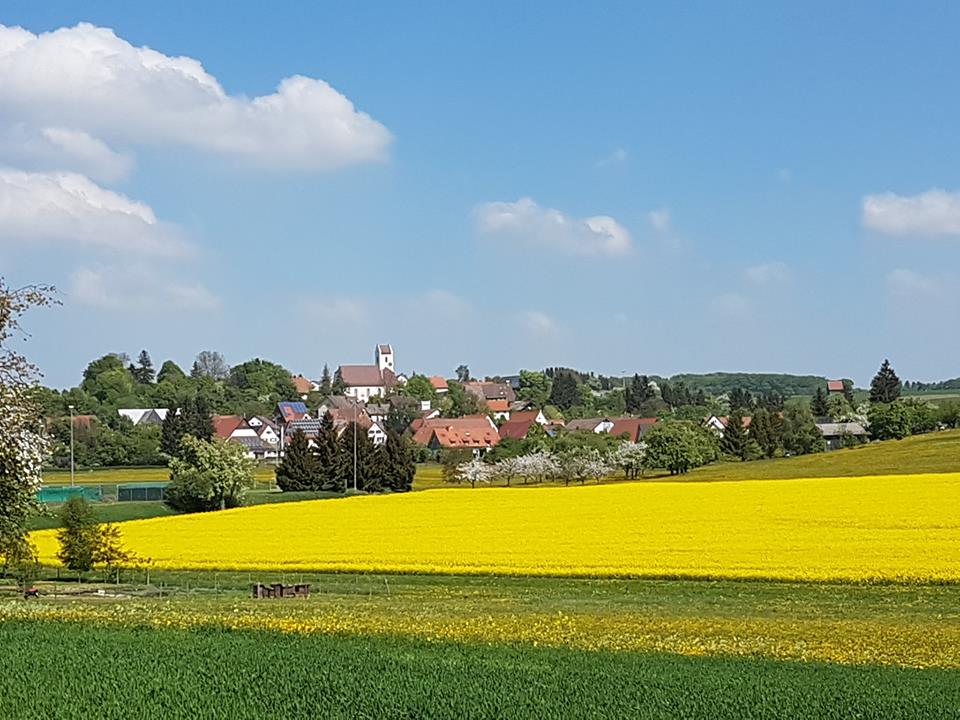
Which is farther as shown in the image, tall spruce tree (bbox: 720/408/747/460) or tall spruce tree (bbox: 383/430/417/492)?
tall spruce tree (bbox: 720/408/747/460)

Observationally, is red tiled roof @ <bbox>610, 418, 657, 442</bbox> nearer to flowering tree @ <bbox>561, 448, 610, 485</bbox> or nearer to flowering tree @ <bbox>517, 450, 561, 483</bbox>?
flowering tree @ <bbox>517, 450, 561, 483</bbox>

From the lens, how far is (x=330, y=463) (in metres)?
92.3

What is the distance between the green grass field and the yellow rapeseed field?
57.3 feet

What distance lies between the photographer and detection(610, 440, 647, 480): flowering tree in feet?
344

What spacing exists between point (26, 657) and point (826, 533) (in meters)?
30.7

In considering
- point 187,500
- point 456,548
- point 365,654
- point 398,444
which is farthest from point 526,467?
point 365,654

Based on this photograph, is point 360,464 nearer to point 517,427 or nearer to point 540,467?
point 540,467

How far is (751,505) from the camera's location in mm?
52750

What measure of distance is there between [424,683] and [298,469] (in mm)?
75908

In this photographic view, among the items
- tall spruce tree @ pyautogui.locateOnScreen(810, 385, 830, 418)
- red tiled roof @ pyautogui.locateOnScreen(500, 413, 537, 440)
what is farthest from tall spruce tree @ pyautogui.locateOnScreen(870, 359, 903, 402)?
red tiled roof @ pyautogui.locateOnScreen(500, 413, 537, 440)

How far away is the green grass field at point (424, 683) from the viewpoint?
48.6 feet

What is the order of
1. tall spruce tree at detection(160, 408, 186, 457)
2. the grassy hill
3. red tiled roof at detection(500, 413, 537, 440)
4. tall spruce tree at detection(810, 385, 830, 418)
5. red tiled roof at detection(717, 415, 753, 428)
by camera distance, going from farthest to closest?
tall spruce tree at detection(810, 385, 830, 418), red tiled roof at detection(500, 413, 537, 440), red tiled roof at detection(717, 415, 753, 428), tall spruce tree at detection(160, 408, 186, 457), the grassy hill

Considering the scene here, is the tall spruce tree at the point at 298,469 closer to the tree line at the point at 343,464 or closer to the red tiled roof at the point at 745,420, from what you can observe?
the tree line at the point at 343,464

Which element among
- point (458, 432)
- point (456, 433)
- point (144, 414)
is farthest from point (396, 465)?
point (144, 414)
